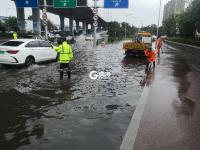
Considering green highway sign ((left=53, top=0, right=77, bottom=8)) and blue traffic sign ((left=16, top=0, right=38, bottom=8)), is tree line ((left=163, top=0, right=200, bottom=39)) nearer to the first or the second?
green highway sign ((left=53, top=0, right=77, bottom=8))

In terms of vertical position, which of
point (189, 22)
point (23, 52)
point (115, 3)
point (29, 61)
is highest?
point (115, 3)

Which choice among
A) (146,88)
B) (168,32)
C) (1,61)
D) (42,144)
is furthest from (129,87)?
(168,32)

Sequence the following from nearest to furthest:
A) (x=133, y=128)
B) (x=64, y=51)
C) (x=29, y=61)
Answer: (x=133, y=128), (x=64, y=51), (x=29, y=61)

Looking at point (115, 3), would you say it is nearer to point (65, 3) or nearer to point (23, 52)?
point (65, 3)

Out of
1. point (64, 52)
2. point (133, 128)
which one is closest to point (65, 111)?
point (133, 128)

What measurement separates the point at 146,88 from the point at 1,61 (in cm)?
795

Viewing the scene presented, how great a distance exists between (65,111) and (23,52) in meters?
8.36

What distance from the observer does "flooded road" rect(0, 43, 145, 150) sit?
5.55 m

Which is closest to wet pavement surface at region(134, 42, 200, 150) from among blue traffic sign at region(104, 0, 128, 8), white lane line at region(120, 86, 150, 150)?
white lane line at region(120, 86, 150, 150)

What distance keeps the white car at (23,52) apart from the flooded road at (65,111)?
7.59ft

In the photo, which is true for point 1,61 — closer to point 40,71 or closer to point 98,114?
point 40,71

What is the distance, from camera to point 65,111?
7512 millimetres

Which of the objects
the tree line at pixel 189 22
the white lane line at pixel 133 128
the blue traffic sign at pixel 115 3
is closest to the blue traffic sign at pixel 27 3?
the blue traffic sign at pixel 115 3

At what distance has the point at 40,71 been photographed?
1452 cm
